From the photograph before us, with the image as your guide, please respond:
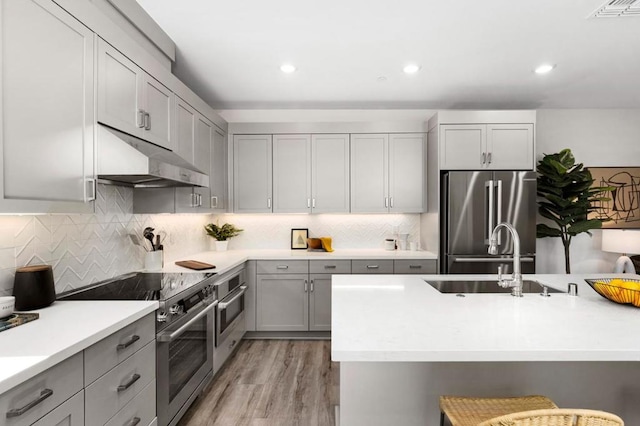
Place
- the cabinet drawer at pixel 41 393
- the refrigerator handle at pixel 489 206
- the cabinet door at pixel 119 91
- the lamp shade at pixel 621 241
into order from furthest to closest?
the lamp shade at pixel 621 241 → the refrigerator handle at pixel 489 206 → the cabinet door at pixel 119 91 → the cabinet drawer at pixel 41 393

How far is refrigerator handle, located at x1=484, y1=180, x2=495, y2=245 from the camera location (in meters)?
3.84

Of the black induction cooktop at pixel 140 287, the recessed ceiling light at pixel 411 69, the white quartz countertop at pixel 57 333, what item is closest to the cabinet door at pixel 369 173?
the recessed ceiling light at pixel 411 69

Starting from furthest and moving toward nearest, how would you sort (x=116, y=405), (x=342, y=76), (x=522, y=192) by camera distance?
(x=522, y=192) → (x=342, y=76) → (x=116, y=405)

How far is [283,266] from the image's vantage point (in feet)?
13.4

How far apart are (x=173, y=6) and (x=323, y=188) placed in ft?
8.15

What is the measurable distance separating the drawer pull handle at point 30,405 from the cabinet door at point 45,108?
69 cm

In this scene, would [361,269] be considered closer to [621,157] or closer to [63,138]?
[63,138]

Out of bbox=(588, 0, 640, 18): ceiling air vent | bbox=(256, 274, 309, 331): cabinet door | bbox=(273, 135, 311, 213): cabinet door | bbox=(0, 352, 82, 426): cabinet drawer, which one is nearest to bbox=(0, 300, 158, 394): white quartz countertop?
bbox=(0, 352, 82, 426): cabinet drawer

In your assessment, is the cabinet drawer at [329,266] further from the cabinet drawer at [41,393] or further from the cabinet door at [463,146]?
the cabinet drawer at [41,393]

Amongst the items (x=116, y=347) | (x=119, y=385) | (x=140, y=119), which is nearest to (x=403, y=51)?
(x=140, y=119)

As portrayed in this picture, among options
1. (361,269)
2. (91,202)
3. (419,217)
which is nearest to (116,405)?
(91,202)

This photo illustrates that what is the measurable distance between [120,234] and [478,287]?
8.41 ft

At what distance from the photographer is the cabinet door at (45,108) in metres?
1.42

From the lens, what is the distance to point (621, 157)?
15.1ft
